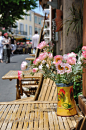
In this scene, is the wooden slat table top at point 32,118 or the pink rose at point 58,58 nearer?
the wooden slat table top at point 32,118

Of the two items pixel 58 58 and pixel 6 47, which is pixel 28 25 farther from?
pixel 58 58

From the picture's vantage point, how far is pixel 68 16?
3682mm

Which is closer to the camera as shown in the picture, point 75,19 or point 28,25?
point 75,19

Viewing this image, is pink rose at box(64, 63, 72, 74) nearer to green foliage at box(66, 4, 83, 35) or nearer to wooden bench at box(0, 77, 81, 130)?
wooden bench at box(0, 77, 81, 130)

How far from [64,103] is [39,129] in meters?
0.36

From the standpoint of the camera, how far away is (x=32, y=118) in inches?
70.1

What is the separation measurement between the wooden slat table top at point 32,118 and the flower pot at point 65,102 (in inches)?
1.9

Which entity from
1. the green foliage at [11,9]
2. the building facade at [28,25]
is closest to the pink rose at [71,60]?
the green foliage at [11,9]

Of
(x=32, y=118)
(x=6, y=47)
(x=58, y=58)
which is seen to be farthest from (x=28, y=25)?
(x=32, y=118)

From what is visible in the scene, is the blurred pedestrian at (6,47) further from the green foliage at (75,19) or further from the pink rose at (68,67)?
the pink rose at (68,67)

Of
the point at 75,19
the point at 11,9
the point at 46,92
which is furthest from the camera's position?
the point at 11,9

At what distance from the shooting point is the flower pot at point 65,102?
181 centimetres

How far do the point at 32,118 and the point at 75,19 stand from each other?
2.15m

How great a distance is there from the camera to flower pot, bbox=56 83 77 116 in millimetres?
1812
